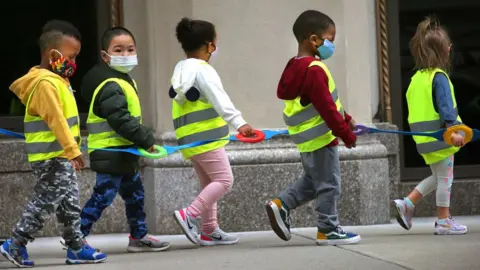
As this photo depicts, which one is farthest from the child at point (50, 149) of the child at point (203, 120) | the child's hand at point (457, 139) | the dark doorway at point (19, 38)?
the child's hand at point (457, 139)

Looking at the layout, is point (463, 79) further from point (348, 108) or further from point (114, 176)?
point (114, 176)

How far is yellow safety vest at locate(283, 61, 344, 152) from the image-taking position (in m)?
7.44

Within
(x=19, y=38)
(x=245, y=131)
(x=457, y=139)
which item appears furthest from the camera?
(x=19, y=38)

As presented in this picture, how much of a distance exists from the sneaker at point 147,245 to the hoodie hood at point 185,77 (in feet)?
3.07

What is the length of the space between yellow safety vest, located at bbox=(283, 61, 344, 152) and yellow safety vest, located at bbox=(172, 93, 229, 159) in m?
0.54

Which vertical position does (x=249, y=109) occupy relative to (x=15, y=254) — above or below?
above

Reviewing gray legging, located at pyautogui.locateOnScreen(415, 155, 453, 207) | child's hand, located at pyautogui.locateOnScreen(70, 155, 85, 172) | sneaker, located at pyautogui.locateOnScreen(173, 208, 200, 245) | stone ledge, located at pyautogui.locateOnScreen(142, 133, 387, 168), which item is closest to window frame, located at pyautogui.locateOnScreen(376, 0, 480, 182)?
stone ledge, located at pyautogui.locateOnScreen(142, 133, 387, 168)

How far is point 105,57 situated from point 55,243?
1.72 m

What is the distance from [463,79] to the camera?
972 centimetres

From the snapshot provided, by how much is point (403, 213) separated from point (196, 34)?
6.25ft

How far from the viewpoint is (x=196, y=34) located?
782cm

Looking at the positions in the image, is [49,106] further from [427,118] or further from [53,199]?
[427,118]

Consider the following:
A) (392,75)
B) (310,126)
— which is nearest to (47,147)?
(310,126)

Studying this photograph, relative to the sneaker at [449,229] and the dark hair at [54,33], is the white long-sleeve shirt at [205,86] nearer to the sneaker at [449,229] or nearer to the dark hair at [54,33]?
the dark hair at [54,33]
